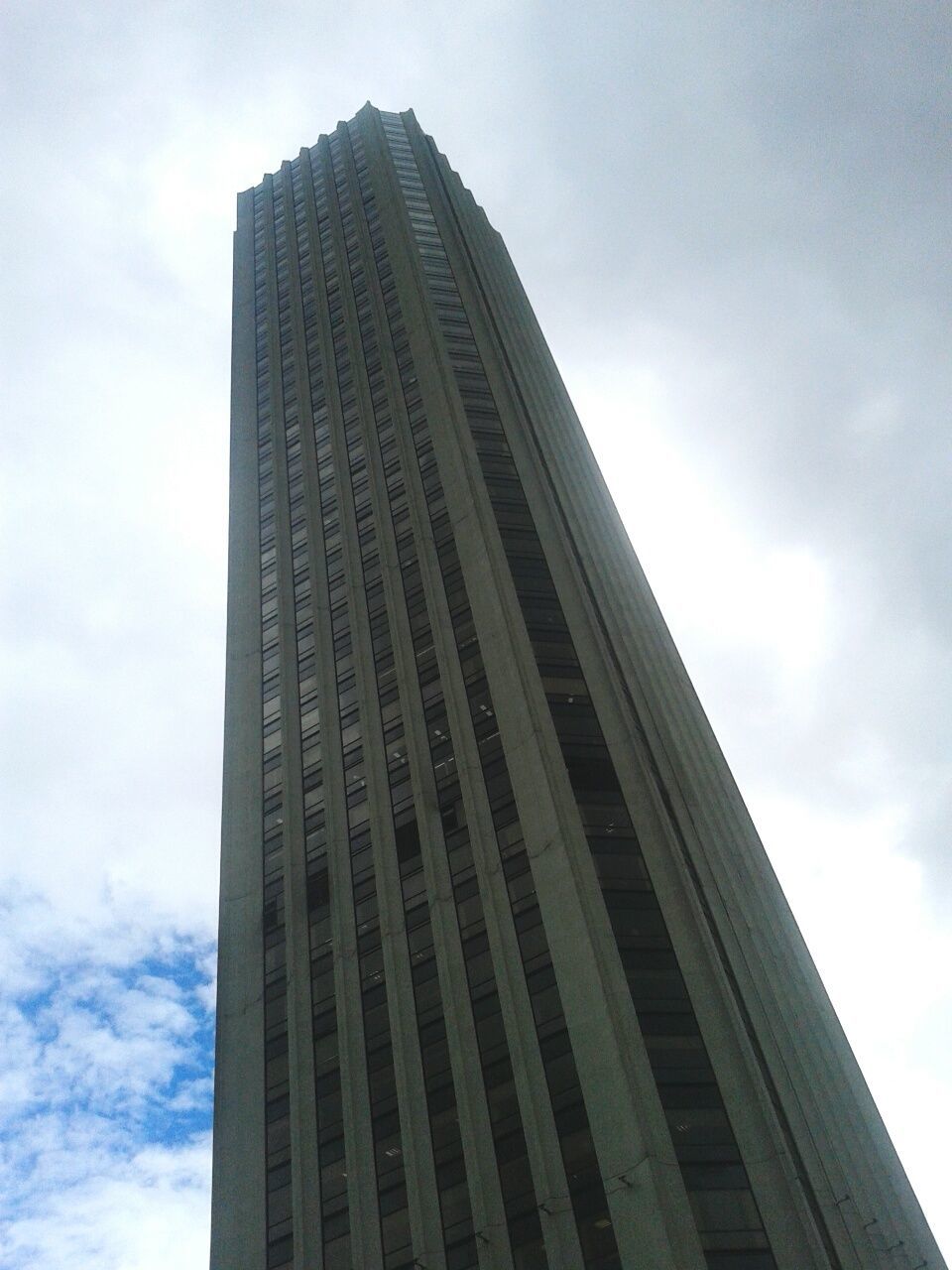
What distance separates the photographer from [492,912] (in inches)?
1663

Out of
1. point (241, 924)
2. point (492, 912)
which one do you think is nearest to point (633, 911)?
point (492, 912)

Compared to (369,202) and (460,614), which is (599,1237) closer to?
(460,614)

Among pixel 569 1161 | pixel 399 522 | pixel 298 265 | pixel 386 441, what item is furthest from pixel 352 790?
pixel 298 265

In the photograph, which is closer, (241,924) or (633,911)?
(633,911)

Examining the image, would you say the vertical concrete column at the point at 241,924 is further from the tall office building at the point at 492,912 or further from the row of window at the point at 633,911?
the row of window at the point at 633,911

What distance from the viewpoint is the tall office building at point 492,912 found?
3447cm

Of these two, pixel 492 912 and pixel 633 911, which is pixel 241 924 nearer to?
pixel 492 912

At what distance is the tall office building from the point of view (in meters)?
34.5

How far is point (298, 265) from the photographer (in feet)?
311

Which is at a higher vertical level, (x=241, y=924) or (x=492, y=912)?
(x=241, y=924)

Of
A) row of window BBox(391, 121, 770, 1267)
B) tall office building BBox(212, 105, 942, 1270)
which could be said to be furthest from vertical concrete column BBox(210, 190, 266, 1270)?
row of window BBox(391, 121, 770, 1267)

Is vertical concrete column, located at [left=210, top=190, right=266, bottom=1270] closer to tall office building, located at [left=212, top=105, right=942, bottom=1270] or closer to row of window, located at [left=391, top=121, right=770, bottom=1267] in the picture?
tall office building, located at [left=212, top=105, right=942, bottom=1270]

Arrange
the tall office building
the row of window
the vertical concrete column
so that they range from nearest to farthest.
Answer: the row of window, the tall office building, the vertical concrete column

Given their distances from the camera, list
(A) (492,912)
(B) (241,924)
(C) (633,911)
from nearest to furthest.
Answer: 1. (C) (633,911)
2. (A) (492,912)
3. (B) (241,924)
